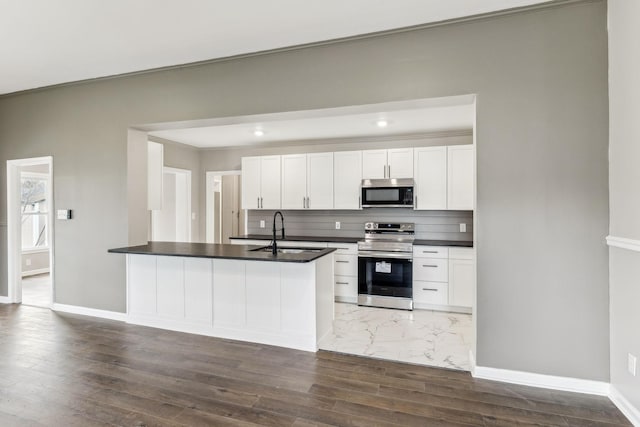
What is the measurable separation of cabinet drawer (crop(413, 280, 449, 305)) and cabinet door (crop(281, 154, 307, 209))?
2168 mm

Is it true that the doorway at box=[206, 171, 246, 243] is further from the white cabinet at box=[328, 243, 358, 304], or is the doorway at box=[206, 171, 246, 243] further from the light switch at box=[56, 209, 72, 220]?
the white cabinet at box=[328, 243, 358, 304]

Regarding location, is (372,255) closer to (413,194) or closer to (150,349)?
(413,194)

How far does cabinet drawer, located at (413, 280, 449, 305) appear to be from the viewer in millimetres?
4504

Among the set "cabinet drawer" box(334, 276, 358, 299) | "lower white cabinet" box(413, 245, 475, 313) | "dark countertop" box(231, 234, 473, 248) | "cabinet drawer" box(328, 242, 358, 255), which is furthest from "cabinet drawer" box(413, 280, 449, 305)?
"cabinet drawer" box(328, 242, 358, 255)

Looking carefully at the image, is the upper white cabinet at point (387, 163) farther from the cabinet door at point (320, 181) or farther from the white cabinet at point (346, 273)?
the white cabinet at point (346, 273)

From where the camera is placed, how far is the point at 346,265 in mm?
4961

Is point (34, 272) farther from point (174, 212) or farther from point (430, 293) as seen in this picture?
point (430, 293)

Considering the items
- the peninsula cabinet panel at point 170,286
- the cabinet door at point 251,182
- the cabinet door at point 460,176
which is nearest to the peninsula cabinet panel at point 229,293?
the peninsula cabinet panel at point 170,286

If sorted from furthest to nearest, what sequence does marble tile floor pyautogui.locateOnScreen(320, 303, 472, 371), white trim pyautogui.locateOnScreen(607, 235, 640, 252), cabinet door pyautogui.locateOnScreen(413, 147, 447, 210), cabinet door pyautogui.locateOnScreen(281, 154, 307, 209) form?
1. cabinet door pyautogui.locateOnScreen(281, 154, 307, 209)
2. cabinet door pyautogui.locateOnScreen(413, 147, 447, 210)
3. marble tile floor pyautogui.locateOnScreen(320, 303, 472, 371)
4. white trim pyautogui.locateOnScreen(607, 235, 640, 252)

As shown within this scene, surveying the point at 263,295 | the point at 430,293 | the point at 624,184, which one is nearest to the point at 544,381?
the point at 624,184

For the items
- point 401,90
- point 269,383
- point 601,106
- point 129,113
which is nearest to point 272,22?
point 401,90

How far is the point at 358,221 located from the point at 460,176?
1.71 m

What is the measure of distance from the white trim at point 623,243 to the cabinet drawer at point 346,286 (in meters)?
3.07

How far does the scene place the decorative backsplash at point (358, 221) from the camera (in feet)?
16.7
